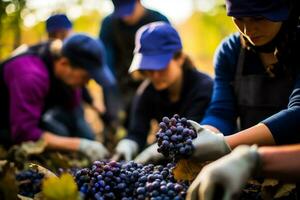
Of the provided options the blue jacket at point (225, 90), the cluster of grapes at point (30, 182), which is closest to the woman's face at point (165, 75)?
the blue jacket at point (225, 90)

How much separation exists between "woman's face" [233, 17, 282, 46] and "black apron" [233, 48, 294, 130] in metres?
0.30

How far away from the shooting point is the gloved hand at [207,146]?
1.96m

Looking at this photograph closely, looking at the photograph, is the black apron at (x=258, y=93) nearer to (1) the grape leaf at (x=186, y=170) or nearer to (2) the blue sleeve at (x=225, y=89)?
(2) the blue sleeve at (x=225, y=89)

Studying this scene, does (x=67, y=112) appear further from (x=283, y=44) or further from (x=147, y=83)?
(x=283, y=44)

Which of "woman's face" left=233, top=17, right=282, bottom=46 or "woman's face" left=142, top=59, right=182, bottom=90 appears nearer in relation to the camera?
"woman's face" left=233, top=17, right=282, bottom=46

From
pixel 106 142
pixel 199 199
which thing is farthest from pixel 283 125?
pixel 106 142

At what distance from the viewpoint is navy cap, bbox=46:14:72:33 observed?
215 inches

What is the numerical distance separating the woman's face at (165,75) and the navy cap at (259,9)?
1.28m

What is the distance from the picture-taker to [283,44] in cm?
233

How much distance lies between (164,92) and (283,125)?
5.52 ft

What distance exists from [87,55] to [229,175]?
2498mm

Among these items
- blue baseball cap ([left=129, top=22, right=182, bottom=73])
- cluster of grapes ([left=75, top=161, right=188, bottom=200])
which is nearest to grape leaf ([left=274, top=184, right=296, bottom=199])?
cluster of grapes ([left=75, top=161, right=188, bottom=200])

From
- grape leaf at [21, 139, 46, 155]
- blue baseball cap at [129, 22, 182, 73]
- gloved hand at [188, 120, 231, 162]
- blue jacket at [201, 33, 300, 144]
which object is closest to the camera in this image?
gloved hand at [188, 120, 231, 162]

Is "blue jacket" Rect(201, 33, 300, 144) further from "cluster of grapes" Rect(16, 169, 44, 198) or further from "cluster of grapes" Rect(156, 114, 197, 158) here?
"cluster of grapes" Rect(16, 169, 44, 198)
